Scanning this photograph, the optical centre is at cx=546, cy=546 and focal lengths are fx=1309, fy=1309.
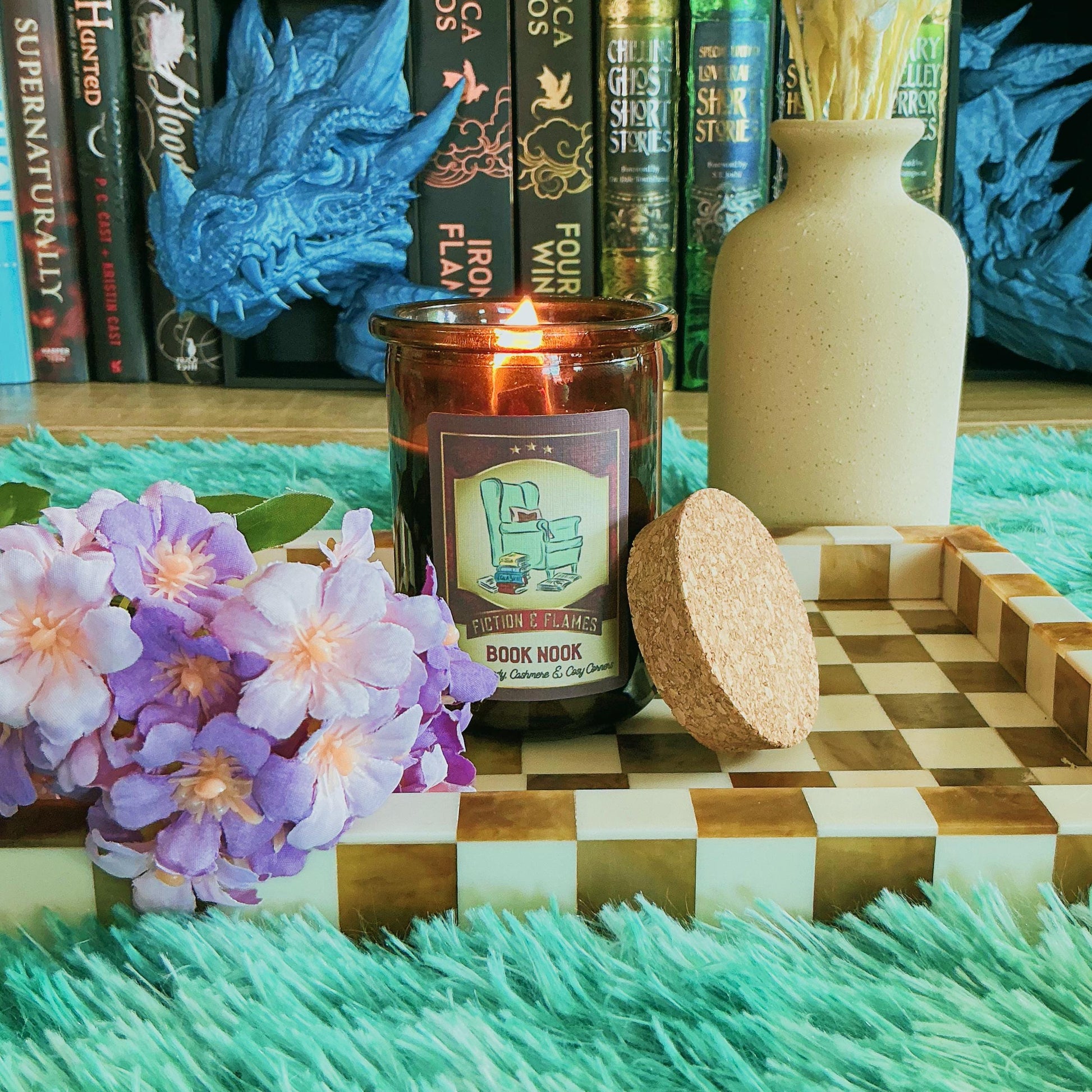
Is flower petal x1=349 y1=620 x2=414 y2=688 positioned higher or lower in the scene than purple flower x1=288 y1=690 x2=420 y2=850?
higher

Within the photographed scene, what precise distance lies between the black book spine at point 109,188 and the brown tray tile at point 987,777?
0.87m

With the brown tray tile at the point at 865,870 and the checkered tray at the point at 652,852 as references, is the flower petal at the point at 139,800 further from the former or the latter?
the brown tray tile at the point at 865,870

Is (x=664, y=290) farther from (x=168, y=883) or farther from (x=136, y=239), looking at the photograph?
(x=168, y=883)

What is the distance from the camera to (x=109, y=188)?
Result: 3.54 feet

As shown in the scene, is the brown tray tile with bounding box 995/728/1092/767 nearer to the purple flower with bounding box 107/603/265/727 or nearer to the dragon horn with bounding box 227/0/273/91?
the purple flower with bounding box 107/603/265/727

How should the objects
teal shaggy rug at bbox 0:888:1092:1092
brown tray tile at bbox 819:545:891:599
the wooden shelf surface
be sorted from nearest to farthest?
teal shaggy rug at bbox 0:888:1092:1092
brown tray tile at bbox 819:545:891:599
the wooden shelf surface

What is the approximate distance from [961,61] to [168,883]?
971 mm

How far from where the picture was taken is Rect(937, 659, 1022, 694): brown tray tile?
506 mm

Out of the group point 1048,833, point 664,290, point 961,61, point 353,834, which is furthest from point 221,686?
point 961,61

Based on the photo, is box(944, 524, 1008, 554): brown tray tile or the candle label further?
box(944, 524, 1008, 554): brown tray tile

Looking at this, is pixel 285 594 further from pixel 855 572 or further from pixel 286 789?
pixel 855 572

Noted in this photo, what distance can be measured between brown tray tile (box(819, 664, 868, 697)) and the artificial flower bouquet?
8.4 inches

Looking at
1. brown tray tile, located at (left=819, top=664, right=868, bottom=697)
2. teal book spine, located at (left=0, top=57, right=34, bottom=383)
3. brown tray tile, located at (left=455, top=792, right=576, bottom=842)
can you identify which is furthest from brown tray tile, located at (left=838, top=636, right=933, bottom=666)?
teal book spine, located at (left=0, top=57, right=34, bottom=383)

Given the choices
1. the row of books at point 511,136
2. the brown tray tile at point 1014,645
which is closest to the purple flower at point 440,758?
the brown tray tile at point 1014,645
